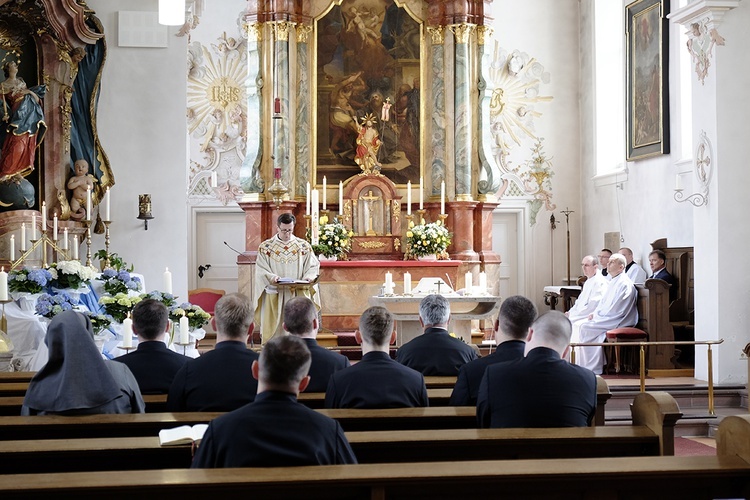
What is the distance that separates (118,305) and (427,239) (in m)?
7.86

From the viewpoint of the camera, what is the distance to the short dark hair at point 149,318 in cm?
533

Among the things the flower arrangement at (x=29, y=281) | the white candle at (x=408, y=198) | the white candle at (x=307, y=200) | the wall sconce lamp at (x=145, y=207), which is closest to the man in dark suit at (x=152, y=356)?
the flower arrangement at (x=29, y=281)

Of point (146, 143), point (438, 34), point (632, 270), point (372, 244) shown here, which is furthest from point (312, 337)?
point (438, 34)

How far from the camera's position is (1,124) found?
9734 millimetres

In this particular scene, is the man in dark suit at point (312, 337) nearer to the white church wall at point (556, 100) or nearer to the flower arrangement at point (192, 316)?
the flower arrangement at point (192, 316)

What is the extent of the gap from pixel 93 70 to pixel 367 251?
20.4ft

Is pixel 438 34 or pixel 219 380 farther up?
pixel 438 34

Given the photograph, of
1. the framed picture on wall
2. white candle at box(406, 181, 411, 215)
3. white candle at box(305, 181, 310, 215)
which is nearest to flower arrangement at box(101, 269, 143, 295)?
white candle at box(305, 181, 310, 215)

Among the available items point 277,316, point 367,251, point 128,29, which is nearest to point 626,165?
point 367,251

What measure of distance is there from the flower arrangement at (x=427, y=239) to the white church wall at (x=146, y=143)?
5.09 m

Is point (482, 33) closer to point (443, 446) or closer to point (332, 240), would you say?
point (332, 240)

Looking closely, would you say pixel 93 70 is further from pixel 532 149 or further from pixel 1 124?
pixel 532 149

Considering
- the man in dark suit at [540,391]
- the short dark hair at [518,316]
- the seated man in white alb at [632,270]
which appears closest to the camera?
the man in dark suit at [540,391]

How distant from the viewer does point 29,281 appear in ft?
25.3
